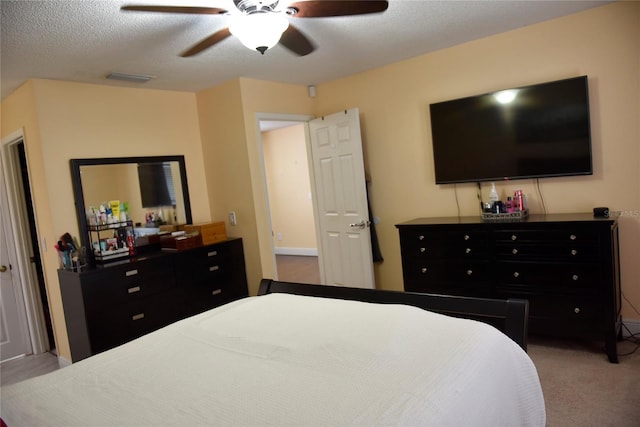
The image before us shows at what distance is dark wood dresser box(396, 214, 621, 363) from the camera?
269 centimetres

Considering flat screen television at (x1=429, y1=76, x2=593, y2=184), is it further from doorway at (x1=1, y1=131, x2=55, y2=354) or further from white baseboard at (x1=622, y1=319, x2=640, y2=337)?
doorway at (x1=1, y1=131, x2=55, y2=354)

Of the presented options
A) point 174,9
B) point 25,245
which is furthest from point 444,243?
point 25,245

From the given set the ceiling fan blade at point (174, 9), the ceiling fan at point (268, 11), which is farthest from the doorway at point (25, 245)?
the ceiling fan at point (268, 11)

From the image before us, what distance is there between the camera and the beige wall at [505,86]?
9.62ft

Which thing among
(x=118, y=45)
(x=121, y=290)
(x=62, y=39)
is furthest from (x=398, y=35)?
(x=121, y=290)

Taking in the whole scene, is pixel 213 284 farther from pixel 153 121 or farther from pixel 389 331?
pixel 389 331

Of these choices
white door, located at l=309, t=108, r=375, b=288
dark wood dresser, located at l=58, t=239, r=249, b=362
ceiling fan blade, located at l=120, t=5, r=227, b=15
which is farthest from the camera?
white door, located at l=309, t=108, r=375, b=288

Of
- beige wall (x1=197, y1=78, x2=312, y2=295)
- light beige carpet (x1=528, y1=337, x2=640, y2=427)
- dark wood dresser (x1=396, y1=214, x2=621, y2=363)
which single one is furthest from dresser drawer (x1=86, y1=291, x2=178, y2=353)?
light beige carpet (x1=528, y1=337, x2=640, y2=427)

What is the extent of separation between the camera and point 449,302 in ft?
6.50

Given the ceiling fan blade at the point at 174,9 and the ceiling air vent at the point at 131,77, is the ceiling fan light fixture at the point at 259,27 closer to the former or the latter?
the ceiling fan blade at the point at 174,9

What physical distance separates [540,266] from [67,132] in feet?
12.4

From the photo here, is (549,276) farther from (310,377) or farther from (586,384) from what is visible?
(310,377)

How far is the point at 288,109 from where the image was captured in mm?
4254

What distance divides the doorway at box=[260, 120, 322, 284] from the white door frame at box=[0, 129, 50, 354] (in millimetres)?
3650
